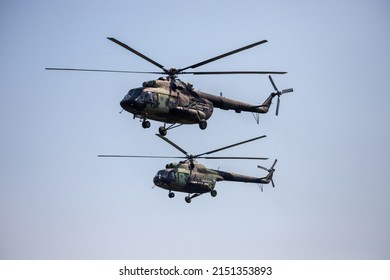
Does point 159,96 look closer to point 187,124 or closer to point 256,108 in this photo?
point 187,124

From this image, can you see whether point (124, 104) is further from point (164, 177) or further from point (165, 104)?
point (164, 177)

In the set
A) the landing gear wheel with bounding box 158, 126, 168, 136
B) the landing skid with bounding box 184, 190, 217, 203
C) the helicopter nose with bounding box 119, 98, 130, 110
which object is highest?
the helicopter nose with bounding box 119, 98, 130, 110

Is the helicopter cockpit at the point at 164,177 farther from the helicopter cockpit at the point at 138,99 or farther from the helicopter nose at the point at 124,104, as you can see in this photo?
the helicopter nose at the point at 124,104

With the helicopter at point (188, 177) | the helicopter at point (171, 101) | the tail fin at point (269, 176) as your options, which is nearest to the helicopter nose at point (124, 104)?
the helicopter at point (171, 101)

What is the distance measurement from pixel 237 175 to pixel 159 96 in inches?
762

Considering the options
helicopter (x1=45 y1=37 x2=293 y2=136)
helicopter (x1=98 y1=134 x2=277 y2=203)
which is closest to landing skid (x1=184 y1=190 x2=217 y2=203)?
helicopter (x1=98 y1=134 x2=277 y2=203)

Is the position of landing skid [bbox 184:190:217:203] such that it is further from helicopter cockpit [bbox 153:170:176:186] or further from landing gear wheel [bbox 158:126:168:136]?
landing gear wheel [bbox 158:126:168:136]

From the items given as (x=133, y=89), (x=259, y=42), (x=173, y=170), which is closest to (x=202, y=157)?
(x=173, y=170)

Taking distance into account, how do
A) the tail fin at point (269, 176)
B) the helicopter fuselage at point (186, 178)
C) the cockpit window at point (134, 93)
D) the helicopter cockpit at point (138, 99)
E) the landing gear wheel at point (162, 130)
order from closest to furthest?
the helicopter cockpit at point (138, 99) < the cockpit window at point (134, 93) < the landing gear wheel at point (162, 130) < the helicopter fuselage at point (186, 178) < the tail fin at point (269, 176)

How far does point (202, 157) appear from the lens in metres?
54.7

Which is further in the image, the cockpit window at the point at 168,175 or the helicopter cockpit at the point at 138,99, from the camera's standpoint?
the cockpit window at the point at 168,175

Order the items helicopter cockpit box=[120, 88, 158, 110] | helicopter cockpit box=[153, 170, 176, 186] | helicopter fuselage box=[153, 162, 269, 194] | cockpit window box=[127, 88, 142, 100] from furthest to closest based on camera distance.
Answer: helicopter fuselage box=[153, 162, 269, 194] → helicopter cockpit box=[153, 170, 176, 186] → cockpit window box=[127, 88, 142, 100] → helicopter cockpit box=[120, 88, 158, 110]

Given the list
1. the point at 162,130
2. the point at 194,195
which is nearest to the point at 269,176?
the point at 194,195
